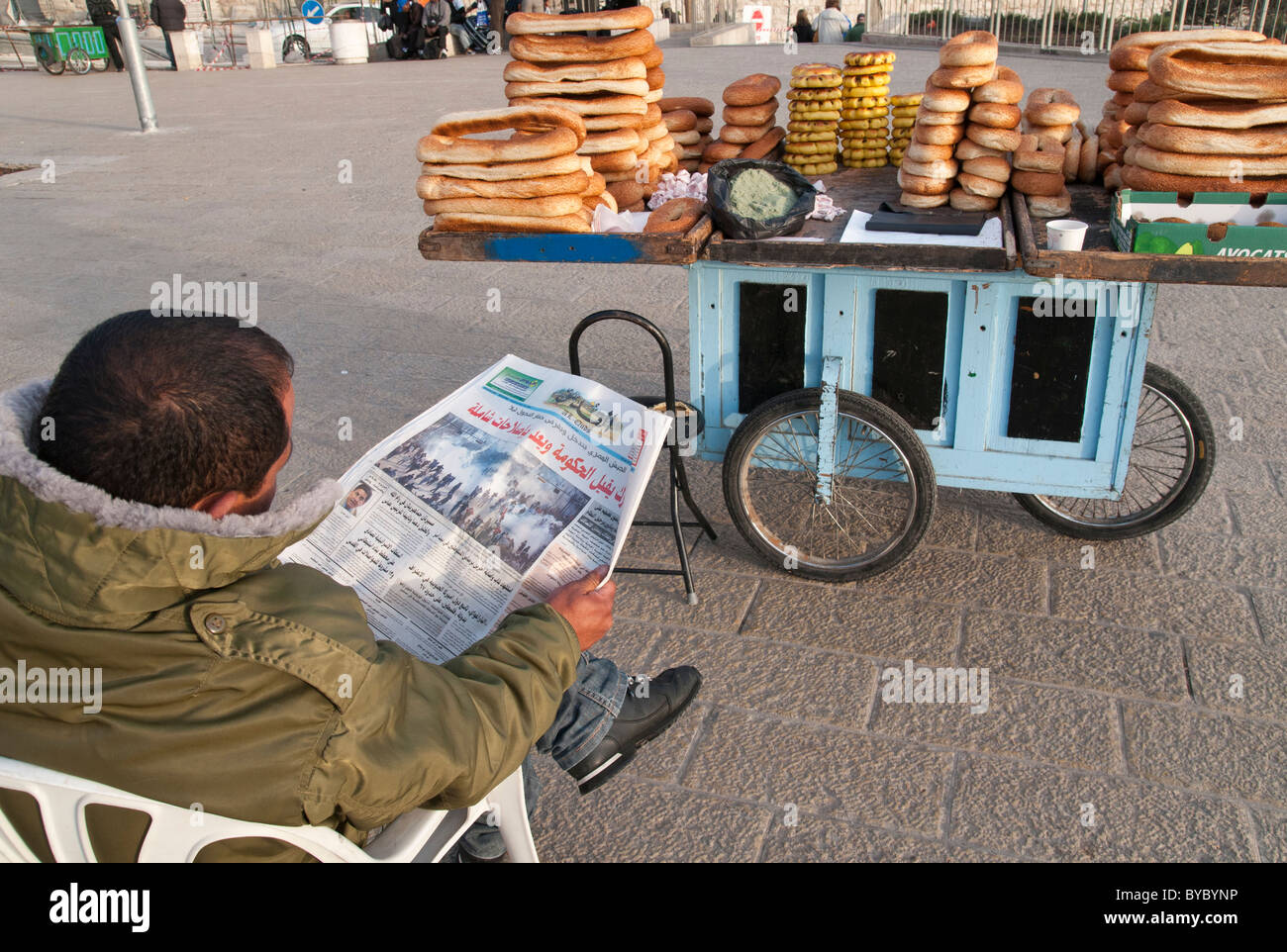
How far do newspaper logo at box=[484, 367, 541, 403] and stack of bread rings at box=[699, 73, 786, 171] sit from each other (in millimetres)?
1923

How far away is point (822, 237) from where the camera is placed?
319cm

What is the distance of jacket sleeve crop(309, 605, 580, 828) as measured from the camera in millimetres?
1345

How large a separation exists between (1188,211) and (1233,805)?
1.62 m

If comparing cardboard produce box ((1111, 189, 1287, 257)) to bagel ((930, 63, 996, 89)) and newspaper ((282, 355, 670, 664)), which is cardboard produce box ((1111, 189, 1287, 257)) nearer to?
bagel ((930, 63, 996, 89))

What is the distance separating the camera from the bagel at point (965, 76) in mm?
3256

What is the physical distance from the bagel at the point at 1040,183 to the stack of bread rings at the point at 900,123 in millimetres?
856

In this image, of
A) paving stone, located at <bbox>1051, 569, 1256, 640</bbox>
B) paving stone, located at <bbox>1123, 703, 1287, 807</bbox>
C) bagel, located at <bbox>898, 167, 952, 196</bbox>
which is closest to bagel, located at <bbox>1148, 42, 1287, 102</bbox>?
bagel, located at <bbox>898, 167, 952, 196</bbox>

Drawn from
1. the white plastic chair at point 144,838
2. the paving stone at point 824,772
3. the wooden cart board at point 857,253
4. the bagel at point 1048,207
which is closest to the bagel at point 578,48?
the wooden cart board at point 857,253

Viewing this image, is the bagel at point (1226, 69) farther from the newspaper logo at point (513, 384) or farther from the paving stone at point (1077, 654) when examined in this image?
the newspaper logo at point (513, 384)

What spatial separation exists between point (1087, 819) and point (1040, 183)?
201cm

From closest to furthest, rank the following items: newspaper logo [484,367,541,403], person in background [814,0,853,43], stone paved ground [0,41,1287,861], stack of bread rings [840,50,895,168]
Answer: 1. newspaper logo [484,367,541,403]
2. stone paved ground [0,41,1287,861]
3. stack of bread rings [840,50,895,168]
4. person in background [814,0,853,43]

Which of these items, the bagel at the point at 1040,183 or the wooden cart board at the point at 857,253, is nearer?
the wooden cart board at the point at 857,253

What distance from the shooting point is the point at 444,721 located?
4.74 feet
